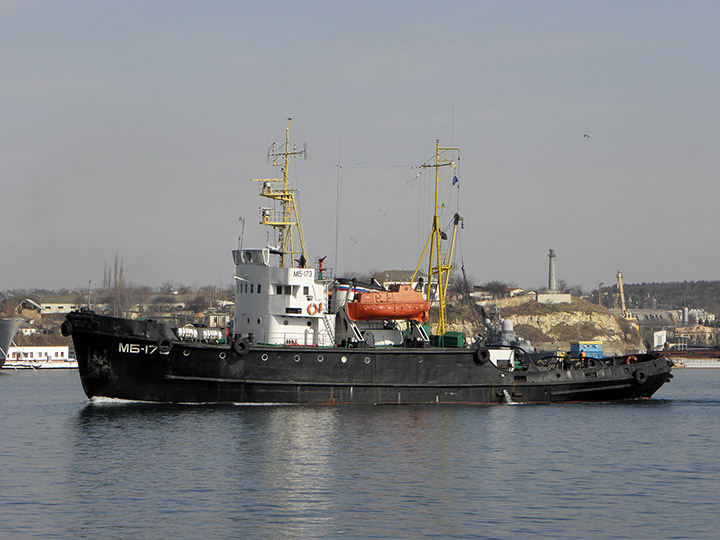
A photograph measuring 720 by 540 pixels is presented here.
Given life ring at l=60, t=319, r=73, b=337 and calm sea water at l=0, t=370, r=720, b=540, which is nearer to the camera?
calm sea water at l=0, t=370, r=720, b=540

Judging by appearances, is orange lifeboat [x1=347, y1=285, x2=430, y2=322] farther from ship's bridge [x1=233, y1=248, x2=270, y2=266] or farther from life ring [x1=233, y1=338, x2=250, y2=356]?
life ring [x1=233, y1=338, x2=250, y2=356]

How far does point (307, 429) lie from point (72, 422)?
9.62 meters

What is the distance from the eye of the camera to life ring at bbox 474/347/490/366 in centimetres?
3944

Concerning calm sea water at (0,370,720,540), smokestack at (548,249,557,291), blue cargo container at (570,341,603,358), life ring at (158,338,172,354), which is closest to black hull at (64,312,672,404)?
life ring at (158,338,172,354)

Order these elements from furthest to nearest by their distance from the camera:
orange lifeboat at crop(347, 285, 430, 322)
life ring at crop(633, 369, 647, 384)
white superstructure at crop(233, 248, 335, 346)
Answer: life ring at crop(633, 369, 647, 384), orange lifeboat at crop(347, 285, 430, 322), white superstructure at crop(233, 248, 335, 346)

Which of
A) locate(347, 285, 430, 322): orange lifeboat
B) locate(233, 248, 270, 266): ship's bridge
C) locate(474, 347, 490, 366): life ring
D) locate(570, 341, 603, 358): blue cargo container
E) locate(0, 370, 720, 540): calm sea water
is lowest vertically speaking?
locate(0, 370, 720, 540): calm sea water

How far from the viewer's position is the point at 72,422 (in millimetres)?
35062

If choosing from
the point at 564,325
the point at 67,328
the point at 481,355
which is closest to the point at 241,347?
the point at 67,328

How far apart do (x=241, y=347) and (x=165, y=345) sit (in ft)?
9.70

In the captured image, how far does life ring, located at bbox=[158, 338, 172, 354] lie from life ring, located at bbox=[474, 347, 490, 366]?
13.0 m

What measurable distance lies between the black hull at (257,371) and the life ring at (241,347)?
9 centimetres

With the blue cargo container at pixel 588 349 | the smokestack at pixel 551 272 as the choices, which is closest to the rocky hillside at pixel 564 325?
the smokestack at pixel 551 272

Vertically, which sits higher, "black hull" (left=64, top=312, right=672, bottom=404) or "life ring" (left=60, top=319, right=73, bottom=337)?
"life ring" (left=60, top=319, right=73, bottom=337)

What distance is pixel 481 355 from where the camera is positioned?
1553 inches
